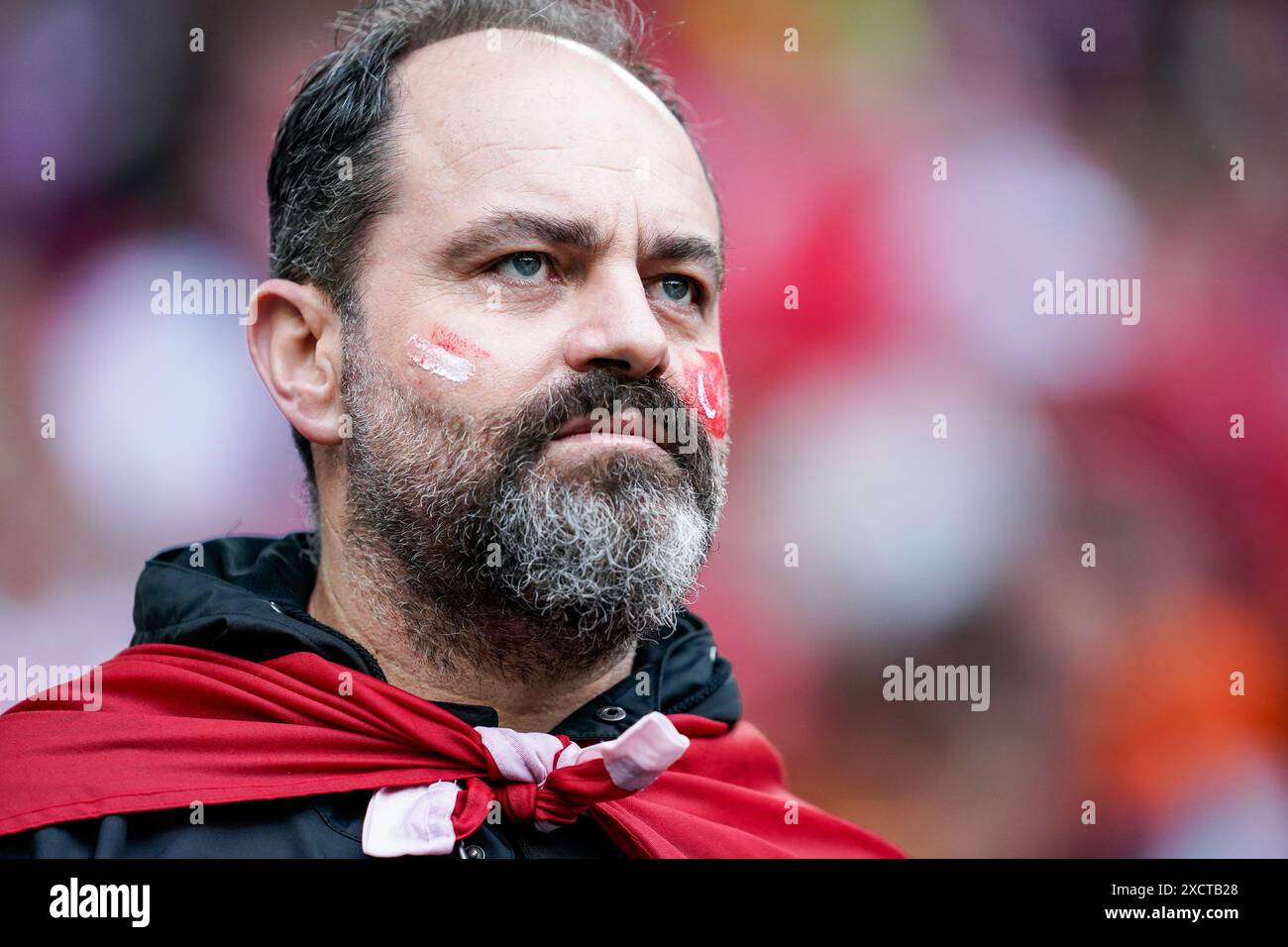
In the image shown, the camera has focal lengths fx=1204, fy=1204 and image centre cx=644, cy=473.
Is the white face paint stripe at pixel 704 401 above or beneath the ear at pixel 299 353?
beneath

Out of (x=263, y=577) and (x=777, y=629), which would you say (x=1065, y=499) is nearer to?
(x=777, y=629)

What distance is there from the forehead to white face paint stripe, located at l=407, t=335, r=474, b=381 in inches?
9.2

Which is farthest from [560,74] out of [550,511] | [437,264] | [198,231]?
[198,231]

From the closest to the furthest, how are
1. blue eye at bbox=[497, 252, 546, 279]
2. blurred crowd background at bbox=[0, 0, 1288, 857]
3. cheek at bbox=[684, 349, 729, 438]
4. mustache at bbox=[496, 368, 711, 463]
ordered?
1. mustache at bbox=[496, 368, 711, 463]
2. blue eye at bbox=[497, 252, 546, 279]
3. cheek at bbox=[684, 349, 729, 438]
4. blurred crowd background at bbox=[0, 0, 1288, 857]

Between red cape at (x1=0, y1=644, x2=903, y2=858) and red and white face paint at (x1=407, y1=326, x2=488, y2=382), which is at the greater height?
red and white face paint at (x1=407, y1=326, x2=488, y2=382)

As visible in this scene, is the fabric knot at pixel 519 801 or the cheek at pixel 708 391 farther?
the cheek at pixel 708 391

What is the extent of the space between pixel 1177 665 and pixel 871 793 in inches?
50.1

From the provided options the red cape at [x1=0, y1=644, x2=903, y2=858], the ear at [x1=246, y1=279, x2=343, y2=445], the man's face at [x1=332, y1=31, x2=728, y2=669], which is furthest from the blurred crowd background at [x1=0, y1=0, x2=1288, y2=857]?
the red cape at [x1=0, y1=644, x2=903, y2=858]

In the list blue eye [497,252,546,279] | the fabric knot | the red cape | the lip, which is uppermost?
blue eye [497,252,546,279]

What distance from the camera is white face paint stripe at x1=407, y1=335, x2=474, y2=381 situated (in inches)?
87.9

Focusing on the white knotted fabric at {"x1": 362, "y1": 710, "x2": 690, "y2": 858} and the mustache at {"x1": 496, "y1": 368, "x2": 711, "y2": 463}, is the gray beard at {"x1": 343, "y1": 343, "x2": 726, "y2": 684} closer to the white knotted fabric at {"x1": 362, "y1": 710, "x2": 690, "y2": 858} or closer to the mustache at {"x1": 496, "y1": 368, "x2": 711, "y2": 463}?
the mustache at {"x1": 496, "y1": 368, "x2": 711, "y2": 463}

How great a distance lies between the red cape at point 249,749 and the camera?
206 centimetres

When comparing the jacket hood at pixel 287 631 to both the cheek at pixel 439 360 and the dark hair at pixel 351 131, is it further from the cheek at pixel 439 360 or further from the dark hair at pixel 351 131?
the cheek at pixel 439 360

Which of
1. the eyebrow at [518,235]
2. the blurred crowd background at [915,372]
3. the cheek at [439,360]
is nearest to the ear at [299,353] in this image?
the cheek at [439,360]
